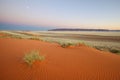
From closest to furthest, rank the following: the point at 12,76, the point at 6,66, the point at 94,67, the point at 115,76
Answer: the point at 12,76, the point at 115,76, the point at 6,66, the point at 94,67

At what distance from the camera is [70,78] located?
4.82 m

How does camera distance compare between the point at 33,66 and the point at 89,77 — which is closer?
the point at 89,77

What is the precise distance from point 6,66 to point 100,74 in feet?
12.4

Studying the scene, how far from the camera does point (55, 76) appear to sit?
4.89 metres

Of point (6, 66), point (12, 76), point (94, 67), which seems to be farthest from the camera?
point (94, 67)

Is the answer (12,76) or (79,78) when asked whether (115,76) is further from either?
(12,76)

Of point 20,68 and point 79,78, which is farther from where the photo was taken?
point 20,68

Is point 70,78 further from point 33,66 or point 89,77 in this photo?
point 33,66

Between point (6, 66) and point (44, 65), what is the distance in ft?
5.09

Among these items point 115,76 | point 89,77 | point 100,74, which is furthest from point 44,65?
point 115,76

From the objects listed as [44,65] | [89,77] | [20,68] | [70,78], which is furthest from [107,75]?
[20,68]

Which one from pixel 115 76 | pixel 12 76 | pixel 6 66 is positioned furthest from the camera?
pixel 6 66

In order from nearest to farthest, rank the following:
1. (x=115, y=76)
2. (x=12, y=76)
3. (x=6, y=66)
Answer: (x=12, y=76) < (x=115, y=76) < (x=6, y=66)

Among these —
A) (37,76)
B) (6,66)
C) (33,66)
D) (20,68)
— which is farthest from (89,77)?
(6,66)
